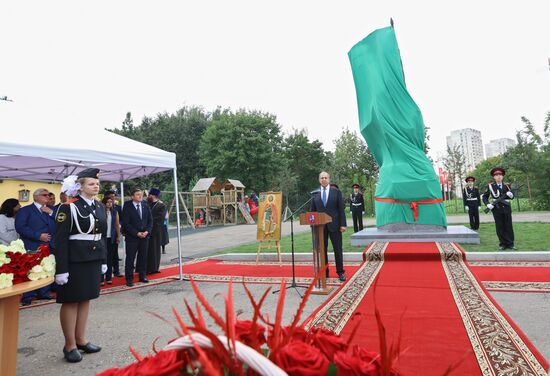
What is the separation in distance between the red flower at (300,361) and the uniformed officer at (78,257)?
3192mm

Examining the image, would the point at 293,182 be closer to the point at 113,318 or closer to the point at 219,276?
the point at 219,276

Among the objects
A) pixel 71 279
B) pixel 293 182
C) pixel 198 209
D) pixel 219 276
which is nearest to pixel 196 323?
pixel 71 279

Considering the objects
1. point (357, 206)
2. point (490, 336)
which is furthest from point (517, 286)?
point (357, 206)

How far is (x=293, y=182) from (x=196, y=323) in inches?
1161

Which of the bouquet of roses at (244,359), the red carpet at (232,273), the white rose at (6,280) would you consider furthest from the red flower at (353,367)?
the red carpet at (232,273)

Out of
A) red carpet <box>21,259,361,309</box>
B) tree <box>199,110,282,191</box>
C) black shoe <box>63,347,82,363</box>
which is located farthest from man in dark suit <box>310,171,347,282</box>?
tree <box>199,110,282,191</box>

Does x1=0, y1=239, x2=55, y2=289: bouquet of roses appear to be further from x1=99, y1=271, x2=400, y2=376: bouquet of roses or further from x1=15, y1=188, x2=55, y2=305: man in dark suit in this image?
x1=15, y1=188, x2=55, y2=305: man in dark suit

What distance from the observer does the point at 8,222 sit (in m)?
5.59

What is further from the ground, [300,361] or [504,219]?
[300,361]

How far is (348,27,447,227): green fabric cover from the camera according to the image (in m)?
9.64

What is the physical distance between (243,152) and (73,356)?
26.6 metres

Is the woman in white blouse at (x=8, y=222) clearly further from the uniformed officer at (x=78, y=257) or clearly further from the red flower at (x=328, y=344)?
the red flower at (x=328, y=344)

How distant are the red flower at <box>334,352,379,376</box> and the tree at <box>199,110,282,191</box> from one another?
93.8 ft

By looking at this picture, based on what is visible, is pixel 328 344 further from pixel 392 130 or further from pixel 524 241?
pixel 392 130
